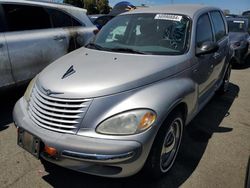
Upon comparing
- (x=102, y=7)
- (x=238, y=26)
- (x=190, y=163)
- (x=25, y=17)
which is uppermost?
(x=25, y=17)

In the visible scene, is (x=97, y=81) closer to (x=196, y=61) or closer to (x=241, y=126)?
(x=196, y=61)

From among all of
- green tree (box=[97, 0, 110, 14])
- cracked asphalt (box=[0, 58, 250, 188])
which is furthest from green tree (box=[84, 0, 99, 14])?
cracked asphalt (box=[0, 58, 250, 188])

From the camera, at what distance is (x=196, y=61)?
134 inches

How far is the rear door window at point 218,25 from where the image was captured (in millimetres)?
4457

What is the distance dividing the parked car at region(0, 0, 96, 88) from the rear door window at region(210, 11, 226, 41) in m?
2.40

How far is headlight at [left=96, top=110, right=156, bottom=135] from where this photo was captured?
7.84 feet

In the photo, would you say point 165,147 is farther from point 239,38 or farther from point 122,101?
point 239,38

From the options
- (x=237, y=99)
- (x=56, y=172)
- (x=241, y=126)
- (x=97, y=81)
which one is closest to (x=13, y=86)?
(x=56, y=172)

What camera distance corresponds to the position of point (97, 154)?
2289mm

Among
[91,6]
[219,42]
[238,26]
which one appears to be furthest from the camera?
[91,6]

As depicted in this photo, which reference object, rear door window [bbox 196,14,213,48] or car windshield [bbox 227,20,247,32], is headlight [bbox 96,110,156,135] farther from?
car windshield [bbox 227,20,247,32]

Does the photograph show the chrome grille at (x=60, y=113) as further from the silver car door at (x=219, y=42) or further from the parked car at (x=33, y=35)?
the silver car door at (x=219, y=42)

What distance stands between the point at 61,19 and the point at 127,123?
3520 millimetres

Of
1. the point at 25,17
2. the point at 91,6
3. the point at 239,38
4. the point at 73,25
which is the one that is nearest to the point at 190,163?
the point at 25,17
